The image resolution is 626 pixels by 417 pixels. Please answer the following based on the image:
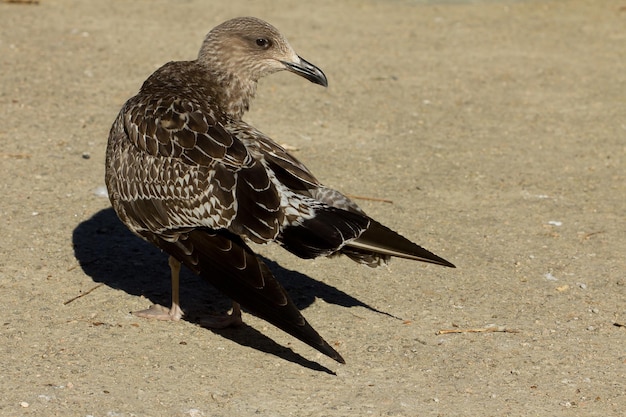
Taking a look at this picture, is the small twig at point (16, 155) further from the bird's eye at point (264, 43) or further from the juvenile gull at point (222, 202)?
the bird's eye at point (264, 43)

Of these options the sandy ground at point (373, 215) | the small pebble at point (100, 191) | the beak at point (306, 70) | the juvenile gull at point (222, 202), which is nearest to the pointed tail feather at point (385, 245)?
the juvenile gull at point (222, 202)

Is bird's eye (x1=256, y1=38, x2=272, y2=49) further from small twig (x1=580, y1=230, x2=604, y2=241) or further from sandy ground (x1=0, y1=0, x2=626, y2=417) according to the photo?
small twig (x1=580, y1=230, x2=604, y2=241)

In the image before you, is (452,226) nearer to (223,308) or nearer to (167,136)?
(223,308)

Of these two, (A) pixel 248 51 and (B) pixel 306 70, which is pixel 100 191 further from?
(B) pixel 306 70

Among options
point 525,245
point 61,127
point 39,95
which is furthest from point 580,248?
point 39,95

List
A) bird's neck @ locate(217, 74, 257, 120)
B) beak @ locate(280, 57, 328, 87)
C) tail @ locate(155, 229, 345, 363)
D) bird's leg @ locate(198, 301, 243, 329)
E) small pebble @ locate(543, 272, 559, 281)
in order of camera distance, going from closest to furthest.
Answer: tail @ locate(155, 229, 345, 363), bird's leg @ locate(198, 301, 243, 329), bird's neck @ locate(217, 74, 257, 120), beak @ locate(280, 57, 328, 87), small pebble @ locate(543, 272, 559, 281)

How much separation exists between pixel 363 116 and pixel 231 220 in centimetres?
441

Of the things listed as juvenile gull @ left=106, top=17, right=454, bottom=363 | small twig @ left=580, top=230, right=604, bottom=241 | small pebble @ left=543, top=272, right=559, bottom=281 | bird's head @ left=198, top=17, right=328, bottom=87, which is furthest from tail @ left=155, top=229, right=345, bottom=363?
small twig @ left=580, top=230, right=604, bottom=241

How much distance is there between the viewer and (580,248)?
7.29 metres

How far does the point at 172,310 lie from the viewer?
6184 mm

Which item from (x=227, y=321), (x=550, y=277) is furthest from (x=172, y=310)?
(x=550, y=277)

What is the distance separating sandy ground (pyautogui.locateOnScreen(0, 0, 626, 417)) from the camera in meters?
5.48

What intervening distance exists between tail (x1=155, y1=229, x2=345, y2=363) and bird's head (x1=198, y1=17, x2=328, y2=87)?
1.30 meters

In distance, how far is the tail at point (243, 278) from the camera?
5305mm
